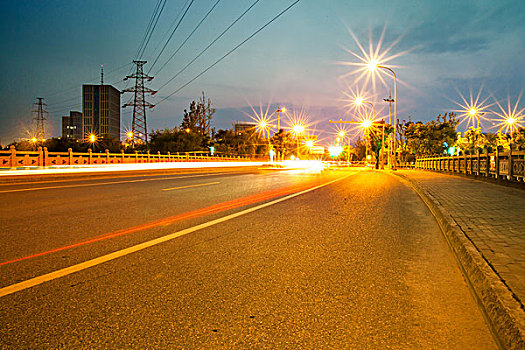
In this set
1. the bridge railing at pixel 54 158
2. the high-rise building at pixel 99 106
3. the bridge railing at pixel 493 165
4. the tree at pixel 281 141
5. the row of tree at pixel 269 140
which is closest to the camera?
the bridge railing at pixel 493 165

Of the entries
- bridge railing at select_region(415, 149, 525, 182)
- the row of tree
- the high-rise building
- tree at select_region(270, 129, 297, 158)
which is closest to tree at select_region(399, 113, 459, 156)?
the row of tree

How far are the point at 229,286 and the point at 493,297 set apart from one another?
2328 mm

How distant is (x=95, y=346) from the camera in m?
2.40

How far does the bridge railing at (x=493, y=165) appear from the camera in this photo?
44.7ft

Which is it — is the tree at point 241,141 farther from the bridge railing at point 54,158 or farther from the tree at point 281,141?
the bridge railing at point 54,158

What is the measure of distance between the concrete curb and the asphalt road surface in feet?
0.37

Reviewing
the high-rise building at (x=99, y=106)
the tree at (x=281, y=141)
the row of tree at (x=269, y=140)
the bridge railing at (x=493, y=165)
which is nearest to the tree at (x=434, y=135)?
the row of tree at (x=269, y=140)

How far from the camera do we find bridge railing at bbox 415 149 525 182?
44.7 ft

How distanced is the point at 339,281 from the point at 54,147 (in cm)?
5431

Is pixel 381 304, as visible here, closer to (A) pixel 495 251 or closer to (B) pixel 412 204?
(A) pixel 495 251

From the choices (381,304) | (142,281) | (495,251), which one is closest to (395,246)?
(495,251)

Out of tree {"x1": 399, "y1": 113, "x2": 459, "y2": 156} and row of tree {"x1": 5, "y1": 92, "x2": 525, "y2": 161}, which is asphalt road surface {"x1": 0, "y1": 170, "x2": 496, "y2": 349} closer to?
row of tree {"x1": 5, "y1": 92, "x2": 525, "y2": 161}

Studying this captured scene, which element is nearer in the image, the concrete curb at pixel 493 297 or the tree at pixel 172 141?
the concrete curb at pixel 493 297

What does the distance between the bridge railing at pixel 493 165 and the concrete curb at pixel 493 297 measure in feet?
36.5
